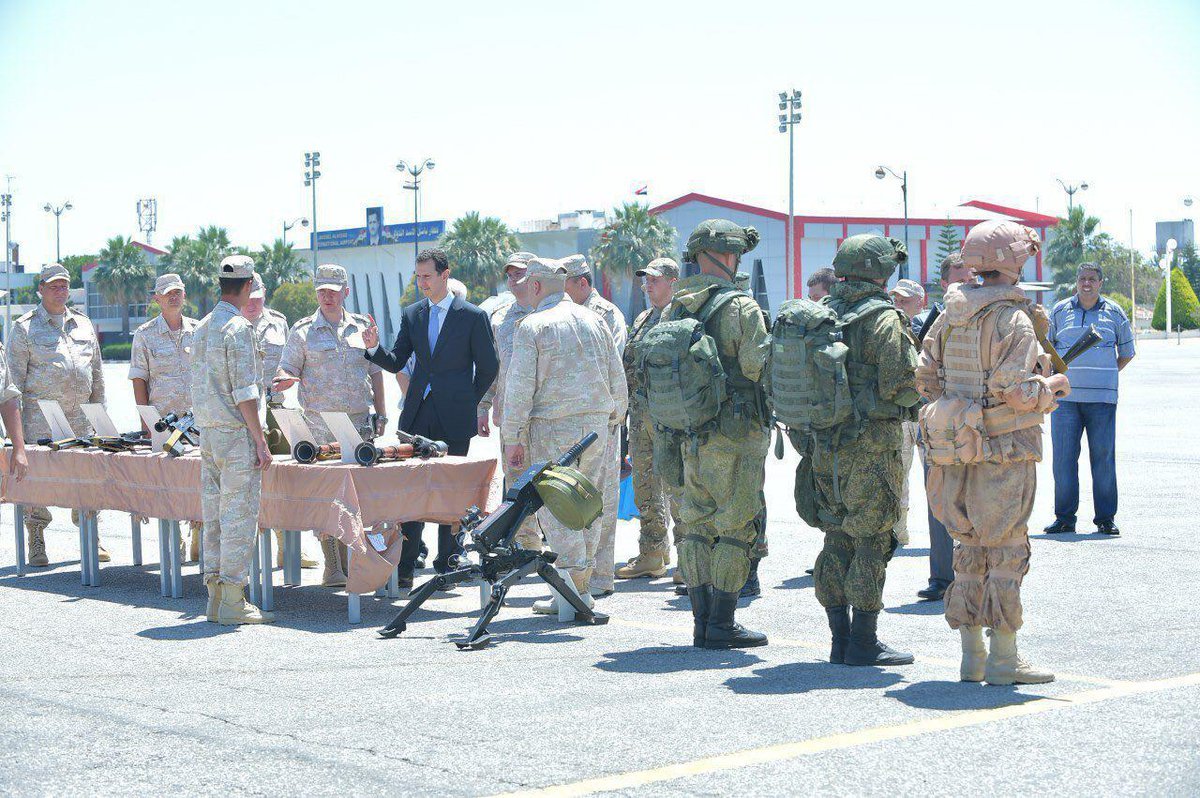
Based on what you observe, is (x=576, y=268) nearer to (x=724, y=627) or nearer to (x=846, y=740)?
(x=724, y=627)

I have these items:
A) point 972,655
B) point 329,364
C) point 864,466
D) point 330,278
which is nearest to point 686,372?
point 864,466

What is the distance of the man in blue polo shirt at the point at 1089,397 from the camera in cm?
1185

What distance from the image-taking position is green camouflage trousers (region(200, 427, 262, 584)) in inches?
341

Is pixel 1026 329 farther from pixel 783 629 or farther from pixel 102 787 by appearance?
pixel 102 787

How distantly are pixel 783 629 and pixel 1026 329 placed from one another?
258 centimetres

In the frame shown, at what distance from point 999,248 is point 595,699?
2722mm

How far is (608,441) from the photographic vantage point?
941cm

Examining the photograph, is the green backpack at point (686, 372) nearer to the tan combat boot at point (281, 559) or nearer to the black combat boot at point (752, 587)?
the black combat boot at point (752, 587)

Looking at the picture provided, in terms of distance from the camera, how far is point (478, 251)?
8788 centimetres

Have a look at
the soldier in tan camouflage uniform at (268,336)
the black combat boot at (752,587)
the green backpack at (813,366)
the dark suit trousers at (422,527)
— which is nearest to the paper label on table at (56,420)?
the soldier in tan camouflage uniform at (268,336)

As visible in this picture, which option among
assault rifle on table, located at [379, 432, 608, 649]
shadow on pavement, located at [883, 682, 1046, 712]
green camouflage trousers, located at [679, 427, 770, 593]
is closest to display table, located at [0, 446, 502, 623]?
assault rifle on table, located at [379, 432, 608, 649]

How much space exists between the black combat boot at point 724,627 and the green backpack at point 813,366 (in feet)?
3.43

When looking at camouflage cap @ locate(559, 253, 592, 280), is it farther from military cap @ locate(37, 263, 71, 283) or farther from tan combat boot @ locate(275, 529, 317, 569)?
military cap @ locate(37, 263, 71, 283)

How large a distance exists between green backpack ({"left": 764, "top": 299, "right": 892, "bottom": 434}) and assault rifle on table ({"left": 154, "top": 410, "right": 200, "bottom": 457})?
4.28 meters
